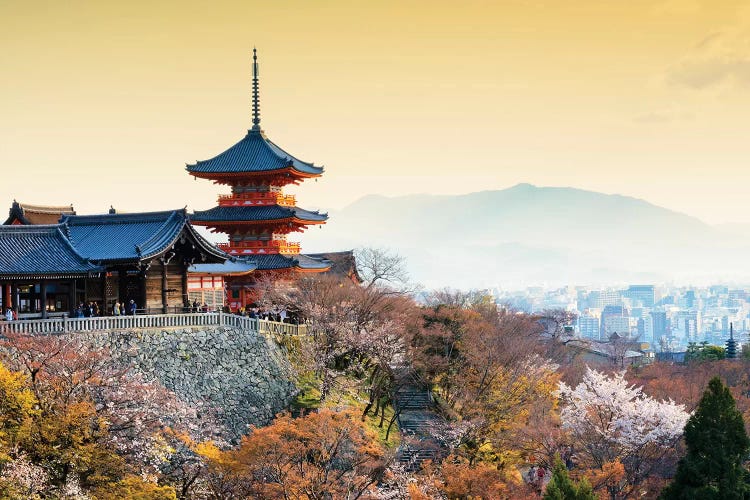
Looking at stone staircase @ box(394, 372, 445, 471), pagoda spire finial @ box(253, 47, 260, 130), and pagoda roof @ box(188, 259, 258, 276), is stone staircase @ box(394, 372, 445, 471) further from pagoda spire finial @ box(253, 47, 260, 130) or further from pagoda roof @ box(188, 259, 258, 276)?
pagoda spire finial @ box(253, 47, 260, 130)

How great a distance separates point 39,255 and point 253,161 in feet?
62.1

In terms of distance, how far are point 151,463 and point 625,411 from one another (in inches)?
712

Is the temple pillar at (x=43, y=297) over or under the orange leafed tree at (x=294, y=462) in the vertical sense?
over

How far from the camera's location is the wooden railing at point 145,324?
35.4 meters

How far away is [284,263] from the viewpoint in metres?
54.6

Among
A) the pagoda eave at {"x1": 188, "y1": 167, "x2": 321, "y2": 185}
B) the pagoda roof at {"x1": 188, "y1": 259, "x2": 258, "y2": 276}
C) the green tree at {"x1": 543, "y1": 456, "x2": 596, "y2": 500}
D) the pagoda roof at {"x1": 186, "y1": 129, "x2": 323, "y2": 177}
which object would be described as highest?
the pagoda roof at {"x1": 186, "y1": 129, "x2": 323, "y2": 177}

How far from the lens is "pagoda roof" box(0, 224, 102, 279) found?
3816 centimetres

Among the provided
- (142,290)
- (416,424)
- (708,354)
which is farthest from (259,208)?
(708,354)

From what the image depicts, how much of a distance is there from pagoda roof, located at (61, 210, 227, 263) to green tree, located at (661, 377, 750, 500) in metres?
21.8

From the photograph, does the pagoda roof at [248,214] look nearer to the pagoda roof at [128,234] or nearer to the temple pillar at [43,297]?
the pagoda roof at [128,234]

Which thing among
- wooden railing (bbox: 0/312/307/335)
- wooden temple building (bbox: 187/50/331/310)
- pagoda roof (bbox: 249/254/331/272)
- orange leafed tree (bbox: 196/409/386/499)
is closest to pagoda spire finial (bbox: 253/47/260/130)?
wooden temple building (bbox: 187/50/331/310)

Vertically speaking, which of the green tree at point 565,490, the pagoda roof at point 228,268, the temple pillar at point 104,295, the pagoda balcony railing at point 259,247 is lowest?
the green tree at point 565,490

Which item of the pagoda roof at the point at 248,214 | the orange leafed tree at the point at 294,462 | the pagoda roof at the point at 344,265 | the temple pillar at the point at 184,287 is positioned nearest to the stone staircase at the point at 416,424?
the orange leafed tree at the point at 294,462

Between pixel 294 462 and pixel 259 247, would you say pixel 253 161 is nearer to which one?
pixel 259 247
